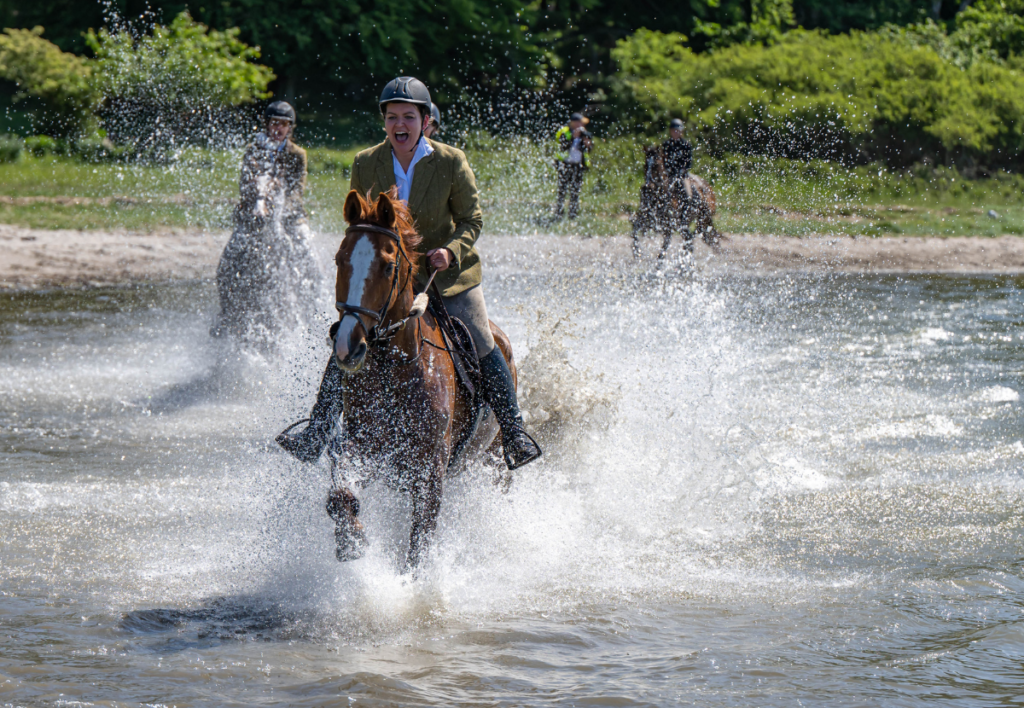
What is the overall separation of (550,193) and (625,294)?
27.7 ft

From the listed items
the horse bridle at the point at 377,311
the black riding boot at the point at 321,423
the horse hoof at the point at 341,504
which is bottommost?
the horse hoof at the point at 341,504

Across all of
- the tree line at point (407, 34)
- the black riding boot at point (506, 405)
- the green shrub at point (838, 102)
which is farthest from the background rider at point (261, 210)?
the tree line at point (407, 34)

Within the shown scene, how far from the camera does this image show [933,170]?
24.7 meters

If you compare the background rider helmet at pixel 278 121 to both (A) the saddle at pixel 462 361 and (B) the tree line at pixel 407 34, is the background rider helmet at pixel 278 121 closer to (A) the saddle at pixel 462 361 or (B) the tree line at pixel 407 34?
(A) the saddle at pixel 462 361

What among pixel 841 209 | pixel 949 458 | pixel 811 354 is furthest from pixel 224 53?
pixel 949 458

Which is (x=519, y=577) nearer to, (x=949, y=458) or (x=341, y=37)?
(x=949, y=458)

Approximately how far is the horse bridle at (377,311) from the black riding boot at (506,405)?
3.63 feet

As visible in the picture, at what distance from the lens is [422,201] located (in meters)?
5.82

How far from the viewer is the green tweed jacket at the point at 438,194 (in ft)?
19.0

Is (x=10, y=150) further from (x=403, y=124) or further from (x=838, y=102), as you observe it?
(x=403, y=124)

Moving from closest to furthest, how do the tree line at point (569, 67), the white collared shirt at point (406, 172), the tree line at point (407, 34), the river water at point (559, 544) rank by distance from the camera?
1. the river water at point (559, 544)
2. the white collared shirt at point (406, 172)
3. the tree line at point (569, 67)
4. the tree line at point (407, 34)

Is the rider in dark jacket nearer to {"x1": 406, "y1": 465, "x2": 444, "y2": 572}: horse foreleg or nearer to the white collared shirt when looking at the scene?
the white collared shirt

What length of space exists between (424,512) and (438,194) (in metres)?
1.58

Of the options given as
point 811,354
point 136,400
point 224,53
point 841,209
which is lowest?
point 136,400
